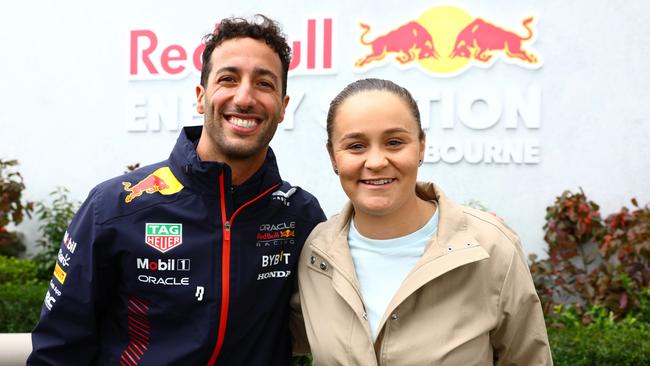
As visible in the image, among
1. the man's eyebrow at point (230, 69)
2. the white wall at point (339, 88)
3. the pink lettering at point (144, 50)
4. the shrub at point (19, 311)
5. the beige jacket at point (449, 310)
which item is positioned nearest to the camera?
the beige jacket at point (449, 310)

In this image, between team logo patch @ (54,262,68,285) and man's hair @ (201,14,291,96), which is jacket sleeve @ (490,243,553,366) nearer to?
man's hair @ (201,14,291,96)

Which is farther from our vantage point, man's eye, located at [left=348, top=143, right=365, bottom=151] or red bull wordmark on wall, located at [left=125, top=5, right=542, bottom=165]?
red bull wordmark on wall, located at [left=125, top=5, right=542, bottom=165]

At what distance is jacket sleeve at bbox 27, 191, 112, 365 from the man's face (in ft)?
1.53

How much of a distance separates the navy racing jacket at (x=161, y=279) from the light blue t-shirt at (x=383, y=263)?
1.15 feet

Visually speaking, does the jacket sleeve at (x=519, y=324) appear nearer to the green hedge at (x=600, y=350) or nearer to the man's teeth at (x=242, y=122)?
the man's teeth at (x=242, y=122)

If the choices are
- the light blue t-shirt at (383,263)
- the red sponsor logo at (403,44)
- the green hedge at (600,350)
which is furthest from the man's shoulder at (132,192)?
the red sponsor logo at (403,44)

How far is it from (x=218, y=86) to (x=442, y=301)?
3.43 feet

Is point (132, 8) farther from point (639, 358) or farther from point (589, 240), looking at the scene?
point (639, 358)

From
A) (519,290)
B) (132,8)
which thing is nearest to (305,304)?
(519,290)

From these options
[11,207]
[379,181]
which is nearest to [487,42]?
[379,181]

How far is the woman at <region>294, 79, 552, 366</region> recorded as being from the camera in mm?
2006

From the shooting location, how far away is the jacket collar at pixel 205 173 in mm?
2189

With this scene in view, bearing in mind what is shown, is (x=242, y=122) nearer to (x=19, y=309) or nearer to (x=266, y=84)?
(x=266, y=84)

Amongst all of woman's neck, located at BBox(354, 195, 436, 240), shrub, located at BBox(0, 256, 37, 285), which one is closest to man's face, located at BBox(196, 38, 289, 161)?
woman's neck, located at BBox(354, 195, 436, 240)
